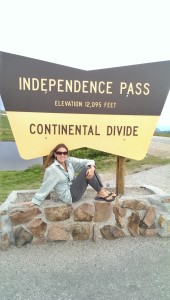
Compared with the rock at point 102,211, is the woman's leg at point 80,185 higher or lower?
higher

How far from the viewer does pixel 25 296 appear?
236cm

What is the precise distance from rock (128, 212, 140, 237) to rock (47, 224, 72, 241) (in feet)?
2.59

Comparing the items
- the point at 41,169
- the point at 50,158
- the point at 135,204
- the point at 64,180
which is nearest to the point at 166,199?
the point at 135,204

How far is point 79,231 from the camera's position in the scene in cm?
331

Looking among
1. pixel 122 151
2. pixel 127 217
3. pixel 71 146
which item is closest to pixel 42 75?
pixel 71 146

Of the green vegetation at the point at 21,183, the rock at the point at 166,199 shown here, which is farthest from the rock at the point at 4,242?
the green vegetation at the point at 21,183

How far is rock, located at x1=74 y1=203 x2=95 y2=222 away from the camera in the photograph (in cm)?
330

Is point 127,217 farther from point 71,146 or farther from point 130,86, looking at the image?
point 130,86

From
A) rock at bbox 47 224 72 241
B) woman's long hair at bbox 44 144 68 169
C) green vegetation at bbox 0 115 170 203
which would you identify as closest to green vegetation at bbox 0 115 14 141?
green vegetation at bbox 0 115 170 203

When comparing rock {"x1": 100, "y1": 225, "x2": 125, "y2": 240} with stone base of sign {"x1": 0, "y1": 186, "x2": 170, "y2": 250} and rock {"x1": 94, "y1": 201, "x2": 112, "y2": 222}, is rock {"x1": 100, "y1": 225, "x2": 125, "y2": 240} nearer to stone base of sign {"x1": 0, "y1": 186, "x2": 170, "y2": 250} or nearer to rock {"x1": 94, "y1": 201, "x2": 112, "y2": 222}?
stone base of sign {"x1": 0, "y1": 186, "x2": 170, "y2": 250}

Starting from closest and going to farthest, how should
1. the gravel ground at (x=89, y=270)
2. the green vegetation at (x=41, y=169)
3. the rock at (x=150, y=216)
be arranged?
the gravel ground at (x=89, y=270) < the rock at (x=150, y=216) < the green vegetation at (x=41, y=169)

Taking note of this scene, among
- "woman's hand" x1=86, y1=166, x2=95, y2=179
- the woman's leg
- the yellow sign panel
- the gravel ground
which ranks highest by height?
the yellow sign panel

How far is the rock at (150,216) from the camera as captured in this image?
11.3 ft

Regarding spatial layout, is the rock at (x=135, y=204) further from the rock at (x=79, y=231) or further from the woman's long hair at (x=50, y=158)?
the woman's long hair at (x=50, y=158)
